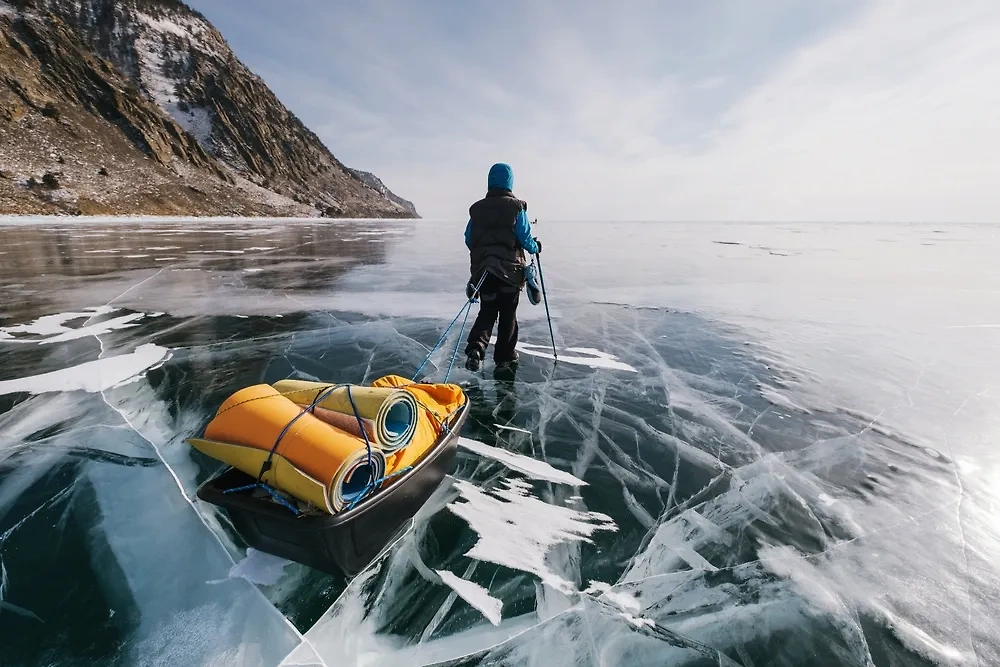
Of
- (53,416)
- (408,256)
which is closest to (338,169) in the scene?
(408,256)

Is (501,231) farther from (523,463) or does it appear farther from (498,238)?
(523,463)

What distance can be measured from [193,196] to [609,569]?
60.8 m

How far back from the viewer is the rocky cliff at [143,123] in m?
39.4

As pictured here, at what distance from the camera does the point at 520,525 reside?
2408 millimetres

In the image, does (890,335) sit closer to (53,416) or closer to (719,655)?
(719,655)

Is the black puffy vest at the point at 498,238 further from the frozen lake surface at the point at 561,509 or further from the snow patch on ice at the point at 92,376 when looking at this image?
the snow patch on ice at the point at 92,376

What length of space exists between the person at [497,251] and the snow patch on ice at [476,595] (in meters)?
2.51

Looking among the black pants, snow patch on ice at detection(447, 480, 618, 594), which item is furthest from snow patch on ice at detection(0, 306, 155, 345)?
snow patch on ice at detection(447, 480, 618, 594)

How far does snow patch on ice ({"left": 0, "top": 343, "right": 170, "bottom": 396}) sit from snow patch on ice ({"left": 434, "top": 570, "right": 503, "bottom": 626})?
145 inches

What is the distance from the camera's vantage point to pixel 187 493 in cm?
254

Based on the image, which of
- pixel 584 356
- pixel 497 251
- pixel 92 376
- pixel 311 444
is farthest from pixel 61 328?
pixel 584 356

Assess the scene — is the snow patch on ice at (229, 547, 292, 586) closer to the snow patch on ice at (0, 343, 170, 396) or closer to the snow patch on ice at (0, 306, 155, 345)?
the snow patch on ice at (0, 343, 170, 396)

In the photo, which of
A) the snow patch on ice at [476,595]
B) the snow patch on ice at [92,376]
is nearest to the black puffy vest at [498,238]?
the snow patch on ice at [476,595]

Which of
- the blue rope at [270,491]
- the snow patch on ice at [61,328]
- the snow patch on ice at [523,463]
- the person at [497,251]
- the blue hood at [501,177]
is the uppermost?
the blue hood at [501,177]
